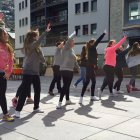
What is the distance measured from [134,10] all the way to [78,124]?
1031 inches

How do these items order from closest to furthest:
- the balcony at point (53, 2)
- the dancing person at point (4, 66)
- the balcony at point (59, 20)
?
the dancing person at point (4, 66) → the balcony at point (59, 20) → the balcony at point (53, 2)

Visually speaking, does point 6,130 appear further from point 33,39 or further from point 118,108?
point 118,108

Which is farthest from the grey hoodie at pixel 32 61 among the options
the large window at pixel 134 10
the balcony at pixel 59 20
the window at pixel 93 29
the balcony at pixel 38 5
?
the balcony at pixel 38 5

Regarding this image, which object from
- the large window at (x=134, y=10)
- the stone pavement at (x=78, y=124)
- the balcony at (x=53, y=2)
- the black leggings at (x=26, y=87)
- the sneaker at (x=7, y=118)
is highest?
the balcony at (x=53, y=2)

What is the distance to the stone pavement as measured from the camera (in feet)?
16.2

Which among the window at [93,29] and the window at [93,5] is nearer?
the window at [93,29]

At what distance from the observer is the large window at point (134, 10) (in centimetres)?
2986

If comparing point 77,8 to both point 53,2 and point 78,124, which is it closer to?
point 53,2

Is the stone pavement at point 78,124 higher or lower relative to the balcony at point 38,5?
lower

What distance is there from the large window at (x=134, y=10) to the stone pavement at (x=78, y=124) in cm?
2341

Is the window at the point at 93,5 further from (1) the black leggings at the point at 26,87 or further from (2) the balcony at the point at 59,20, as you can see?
(1) the black leggings at the point at 26,87

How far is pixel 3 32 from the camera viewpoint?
593 centimetres

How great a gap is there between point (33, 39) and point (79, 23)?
32.1 m

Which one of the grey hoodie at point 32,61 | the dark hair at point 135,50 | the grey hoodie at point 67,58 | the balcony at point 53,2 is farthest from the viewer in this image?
the balcony at point 53,2
